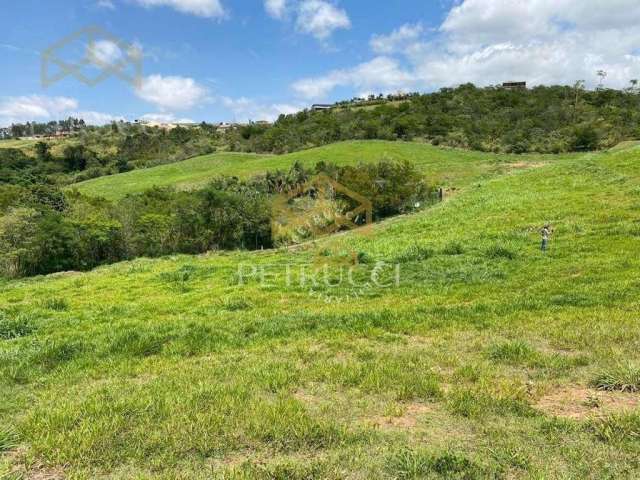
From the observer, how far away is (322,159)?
62.3 metres

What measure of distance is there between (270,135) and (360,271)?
82277mm

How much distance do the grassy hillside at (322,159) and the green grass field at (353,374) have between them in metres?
34.3

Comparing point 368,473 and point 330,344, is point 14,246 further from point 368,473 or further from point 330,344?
point 368,473

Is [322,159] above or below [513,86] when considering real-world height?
below

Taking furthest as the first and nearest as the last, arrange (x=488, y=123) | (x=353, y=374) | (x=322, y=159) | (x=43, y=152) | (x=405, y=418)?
(x=43, y=152)
(x=488, y=123)
(x=322, y=159)
(x=353, y=374)
(x=405, y=418)

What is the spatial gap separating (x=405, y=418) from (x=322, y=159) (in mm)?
59093

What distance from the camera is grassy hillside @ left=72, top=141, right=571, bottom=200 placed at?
160 feet

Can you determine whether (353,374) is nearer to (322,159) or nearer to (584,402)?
(584,402)

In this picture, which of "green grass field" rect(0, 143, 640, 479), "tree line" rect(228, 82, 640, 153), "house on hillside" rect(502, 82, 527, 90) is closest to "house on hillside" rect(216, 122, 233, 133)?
"tree line" rect(228, 82, 640, 153)

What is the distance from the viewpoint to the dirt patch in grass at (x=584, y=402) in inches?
176

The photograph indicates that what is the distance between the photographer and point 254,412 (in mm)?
4609

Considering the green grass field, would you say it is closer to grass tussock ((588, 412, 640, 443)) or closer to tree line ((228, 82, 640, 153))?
grass tussock ((588, 412, 640, 443))

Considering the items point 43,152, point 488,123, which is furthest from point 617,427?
point 43,152

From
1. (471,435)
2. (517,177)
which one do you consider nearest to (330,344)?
(471,435)
